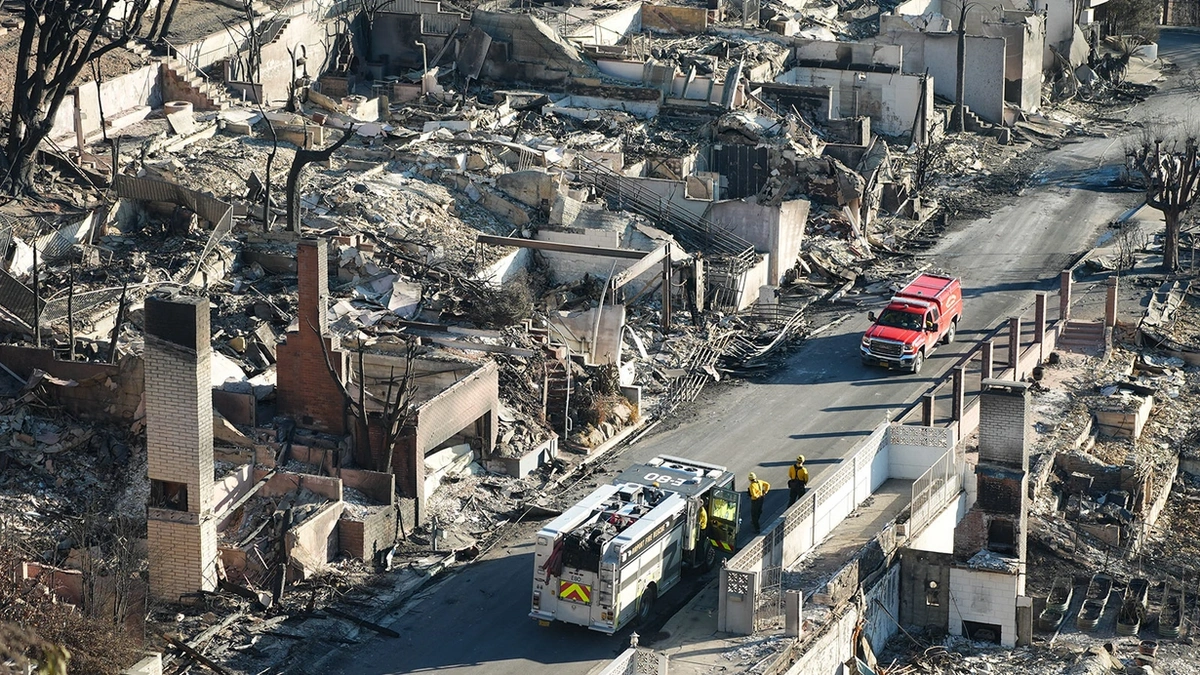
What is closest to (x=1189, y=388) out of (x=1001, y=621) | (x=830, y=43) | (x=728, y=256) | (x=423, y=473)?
(x=728, y=256)

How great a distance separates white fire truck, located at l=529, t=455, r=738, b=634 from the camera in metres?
27.3

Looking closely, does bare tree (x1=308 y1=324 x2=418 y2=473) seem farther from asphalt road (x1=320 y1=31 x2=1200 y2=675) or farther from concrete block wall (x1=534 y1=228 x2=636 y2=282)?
concrete block wall (x1=534 y1=228 x2=636 y2=282)

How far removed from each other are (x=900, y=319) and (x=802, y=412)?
3855mm

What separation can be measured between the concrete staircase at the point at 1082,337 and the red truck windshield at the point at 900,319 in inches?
176

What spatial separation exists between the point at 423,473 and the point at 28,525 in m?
6.23

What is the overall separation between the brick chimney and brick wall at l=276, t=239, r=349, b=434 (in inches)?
174

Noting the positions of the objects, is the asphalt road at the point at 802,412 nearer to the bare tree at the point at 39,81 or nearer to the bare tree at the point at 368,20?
A: the bare tree at the point at 39,81

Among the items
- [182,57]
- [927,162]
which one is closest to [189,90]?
[182,57]

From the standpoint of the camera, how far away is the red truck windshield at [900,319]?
4016cm

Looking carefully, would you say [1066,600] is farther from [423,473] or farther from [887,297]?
[887,297]

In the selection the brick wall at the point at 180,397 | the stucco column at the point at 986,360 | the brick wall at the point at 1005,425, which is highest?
the brick wall at the point at 180,397

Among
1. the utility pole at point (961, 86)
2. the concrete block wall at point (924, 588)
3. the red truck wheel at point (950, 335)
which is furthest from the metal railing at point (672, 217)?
the utility pole at point (961, 86)

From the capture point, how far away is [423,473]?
3183cm

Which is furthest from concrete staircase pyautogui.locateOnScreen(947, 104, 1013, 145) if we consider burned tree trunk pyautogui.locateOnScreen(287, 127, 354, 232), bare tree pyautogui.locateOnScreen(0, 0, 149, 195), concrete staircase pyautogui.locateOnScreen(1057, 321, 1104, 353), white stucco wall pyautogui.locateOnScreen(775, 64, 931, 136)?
bare tree pyautogui.locateOnScreen(0, 0, 149, 195)
